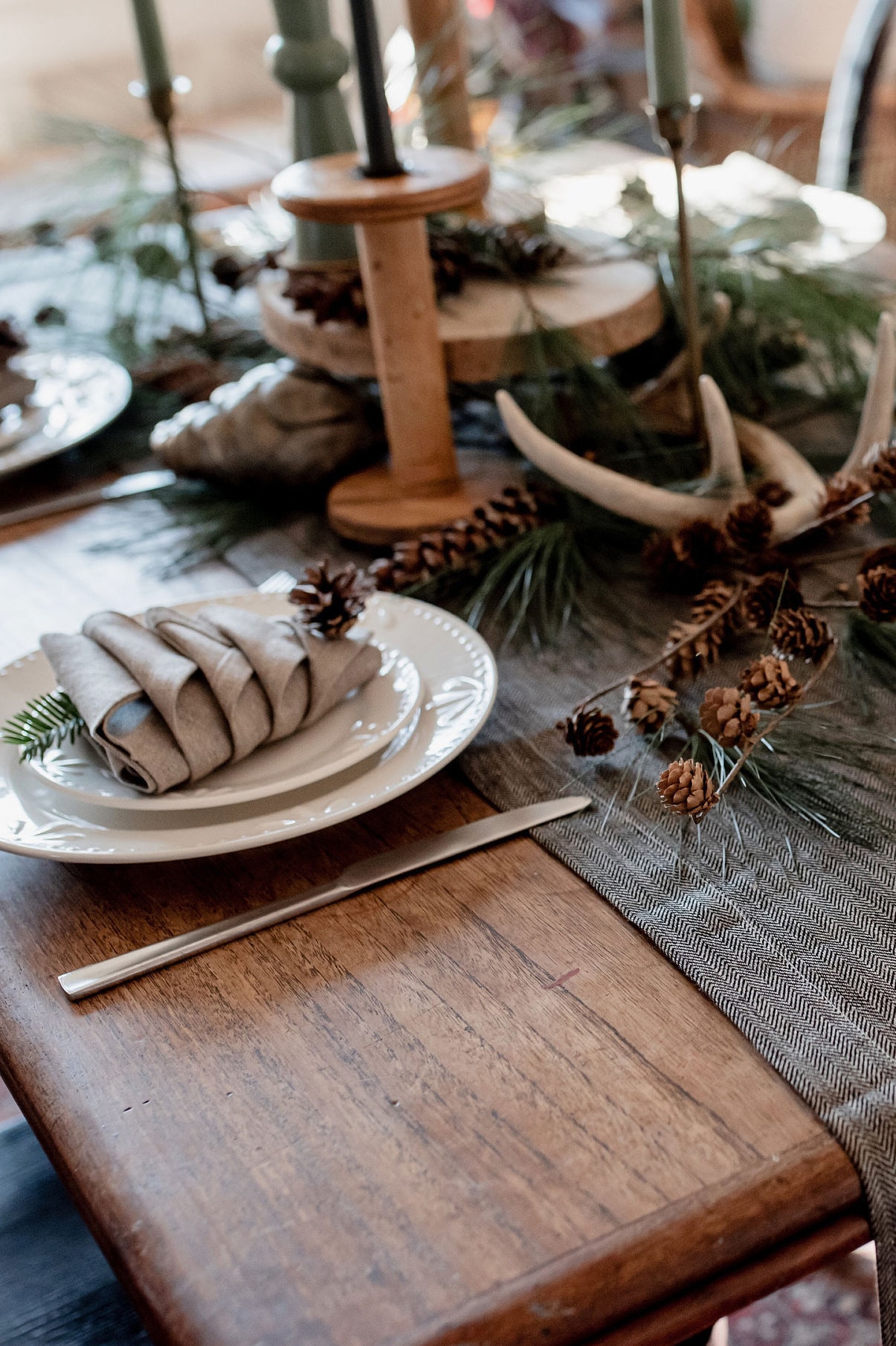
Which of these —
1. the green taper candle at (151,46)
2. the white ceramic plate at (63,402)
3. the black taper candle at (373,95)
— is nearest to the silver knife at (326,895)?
the black taper candle at (373,95)

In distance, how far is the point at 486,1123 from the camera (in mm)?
488

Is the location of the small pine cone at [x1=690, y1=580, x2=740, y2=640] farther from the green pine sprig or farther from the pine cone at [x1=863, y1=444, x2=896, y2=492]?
the green pine sprig

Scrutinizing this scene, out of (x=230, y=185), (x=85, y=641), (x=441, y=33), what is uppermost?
(x=441, y=33)

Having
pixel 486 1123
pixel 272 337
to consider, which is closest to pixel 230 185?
pixel 272 337

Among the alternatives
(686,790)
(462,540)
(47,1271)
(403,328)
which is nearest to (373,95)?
(403,328)

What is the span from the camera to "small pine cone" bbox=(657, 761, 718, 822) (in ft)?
1.92

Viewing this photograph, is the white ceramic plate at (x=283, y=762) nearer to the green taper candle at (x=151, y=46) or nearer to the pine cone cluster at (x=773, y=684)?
the pine cone cluster at (x=773, y=684)

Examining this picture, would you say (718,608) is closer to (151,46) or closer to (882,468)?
(882,468)

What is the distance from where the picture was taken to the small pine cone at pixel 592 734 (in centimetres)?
67

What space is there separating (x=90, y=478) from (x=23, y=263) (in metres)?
0.52

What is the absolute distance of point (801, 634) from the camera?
67cm

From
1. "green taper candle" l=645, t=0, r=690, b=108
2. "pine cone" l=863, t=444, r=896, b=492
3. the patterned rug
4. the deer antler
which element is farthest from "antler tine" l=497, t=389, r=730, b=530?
the patterned rug

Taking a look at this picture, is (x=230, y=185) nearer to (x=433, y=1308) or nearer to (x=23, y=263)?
(x=23, y=263)

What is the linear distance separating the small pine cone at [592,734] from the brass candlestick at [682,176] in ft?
1.15
